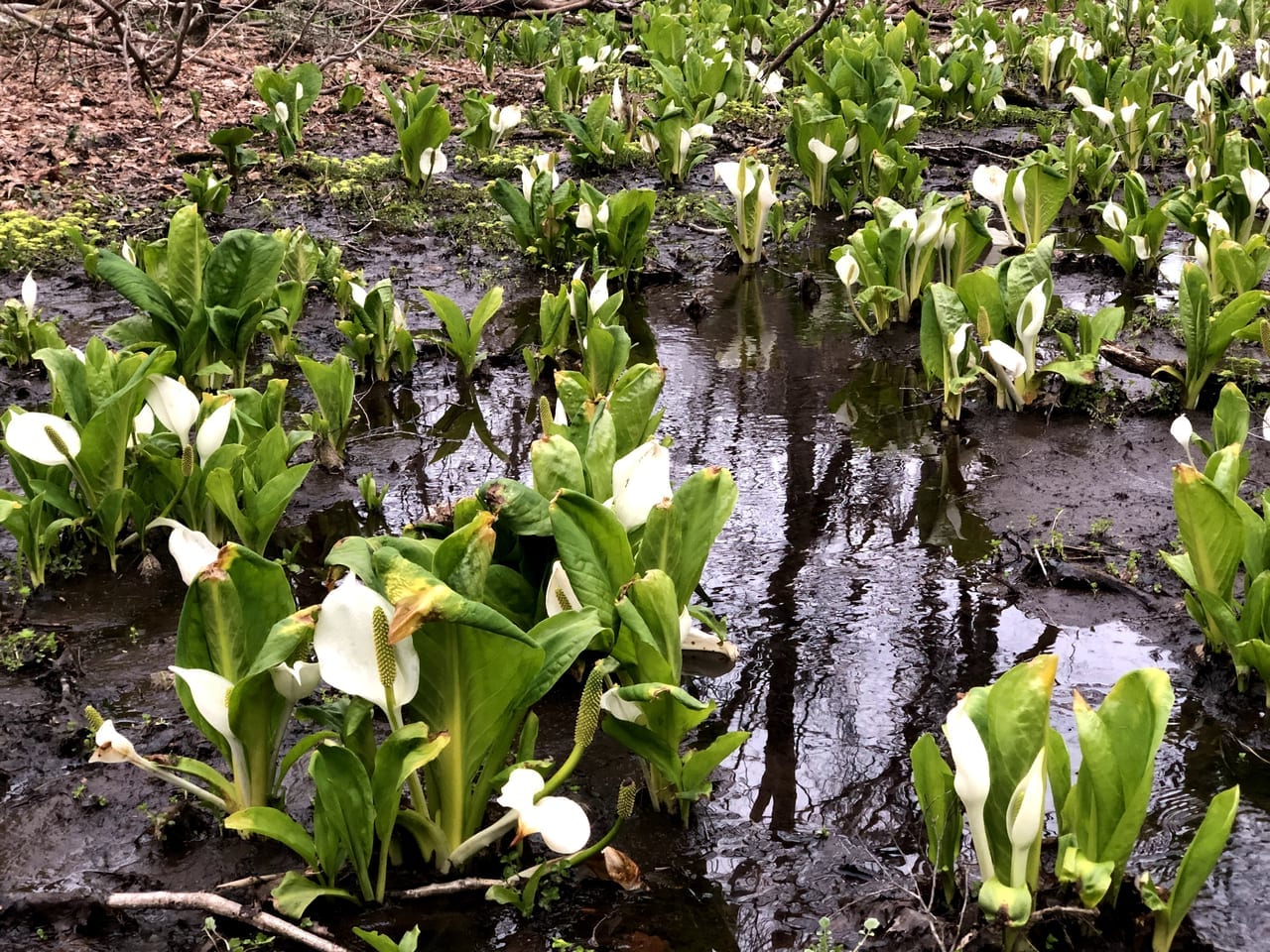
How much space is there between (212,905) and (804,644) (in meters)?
1.46

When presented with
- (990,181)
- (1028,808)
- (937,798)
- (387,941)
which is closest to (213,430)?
(387,941)

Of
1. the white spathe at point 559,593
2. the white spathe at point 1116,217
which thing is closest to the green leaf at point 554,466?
the white spathe at point 559,593

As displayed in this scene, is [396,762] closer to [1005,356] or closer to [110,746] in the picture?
[110,746]

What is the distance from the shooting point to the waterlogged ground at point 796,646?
203 centimetres

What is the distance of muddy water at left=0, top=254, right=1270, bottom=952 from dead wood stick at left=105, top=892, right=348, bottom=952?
0.27 feet

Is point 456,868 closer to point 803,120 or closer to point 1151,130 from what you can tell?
point 803,120

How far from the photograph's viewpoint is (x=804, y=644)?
9.37 ft

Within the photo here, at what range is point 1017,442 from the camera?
3920 millimetres

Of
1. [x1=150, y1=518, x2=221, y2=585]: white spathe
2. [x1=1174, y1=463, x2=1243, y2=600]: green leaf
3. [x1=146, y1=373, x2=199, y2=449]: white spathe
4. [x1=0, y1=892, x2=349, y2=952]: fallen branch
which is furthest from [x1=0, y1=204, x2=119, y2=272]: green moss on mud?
[x1=1174, y1=463, x2=1243, y2=600]: green leaf

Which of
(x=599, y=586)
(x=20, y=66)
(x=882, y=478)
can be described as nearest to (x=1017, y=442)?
(x=882, y=478)

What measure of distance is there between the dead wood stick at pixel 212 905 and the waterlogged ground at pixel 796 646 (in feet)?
0.21

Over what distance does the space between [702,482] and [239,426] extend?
151 centimetres

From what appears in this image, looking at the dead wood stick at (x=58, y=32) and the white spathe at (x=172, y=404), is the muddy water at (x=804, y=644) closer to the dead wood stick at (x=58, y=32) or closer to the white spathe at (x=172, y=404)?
the white spathe at (x=172, y=404)

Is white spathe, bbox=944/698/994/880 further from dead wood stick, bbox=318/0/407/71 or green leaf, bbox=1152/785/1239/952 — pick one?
dead wood stick, bbox=318/0/407/71
